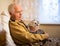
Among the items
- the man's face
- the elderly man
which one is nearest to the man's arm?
the elderly man

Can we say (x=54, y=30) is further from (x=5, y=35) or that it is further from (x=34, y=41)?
(x=34, y=41)

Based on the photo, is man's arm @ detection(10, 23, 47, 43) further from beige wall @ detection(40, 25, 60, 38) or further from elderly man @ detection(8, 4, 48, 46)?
beige wall @ detection(40, 25, 60, 38)

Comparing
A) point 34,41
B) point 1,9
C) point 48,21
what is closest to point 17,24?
point 34,41

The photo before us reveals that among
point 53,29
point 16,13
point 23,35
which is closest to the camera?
point 23,35

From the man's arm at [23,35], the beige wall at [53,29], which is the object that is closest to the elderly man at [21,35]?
the man's arm at [23,35]

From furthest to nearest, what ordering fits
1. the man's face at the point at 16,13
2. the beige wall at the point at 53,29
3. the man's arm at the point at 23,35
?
the beige wall at the point at 53,29 < the man's face at the point at 16,13 < the man's arm at the point at 23,35

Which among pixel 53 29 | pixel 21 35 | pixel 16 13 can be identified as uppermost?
pixel 16 13

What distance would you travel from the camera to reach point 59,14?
332cm

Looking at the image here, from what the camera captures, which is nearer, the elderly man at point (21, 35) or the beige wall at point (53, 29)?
the elderly man at point (21, 35)

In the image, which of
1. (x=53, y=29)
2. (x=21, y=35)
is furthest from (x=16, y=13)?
(x=53, y=29)

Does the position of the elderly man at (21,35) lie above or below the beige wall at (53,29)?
above

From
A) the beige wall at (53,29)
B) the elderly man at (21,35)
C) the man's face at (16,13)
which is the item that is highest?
the man's face at (16,13)

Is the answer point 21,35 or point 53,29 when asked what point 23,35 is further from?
point 53,29

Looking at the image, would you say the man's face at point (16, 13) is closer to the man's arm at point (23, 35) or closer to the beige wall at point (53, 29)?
the man's arm at point (23, 35)
